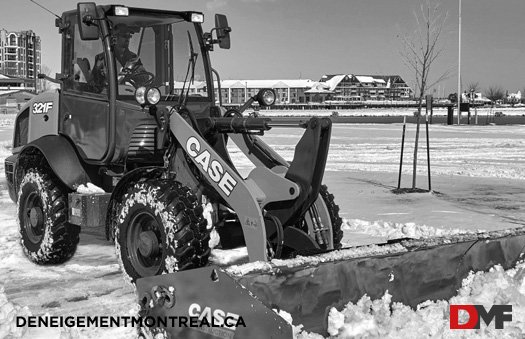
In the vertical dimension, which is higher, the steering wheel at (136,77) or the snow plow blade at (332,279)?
the steering wheel at (136,77)

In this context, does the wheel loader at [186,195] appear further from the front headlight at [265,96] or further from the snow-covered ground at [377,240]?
the snow-covered ground at [377,240]

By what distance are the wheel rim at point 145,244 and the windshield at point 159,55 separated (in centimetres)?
134

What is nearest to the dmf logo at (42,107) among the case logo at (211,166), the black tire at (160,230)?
the black tire at (160,230)

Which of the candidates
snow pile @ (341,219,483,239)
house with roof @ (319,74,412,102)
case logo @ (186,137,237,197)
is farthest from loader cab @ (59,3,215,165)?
house with roof @ (319,74,412,102)

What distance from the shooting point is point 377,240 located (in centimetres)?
798

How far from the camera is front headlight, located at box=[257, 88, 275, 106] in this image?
618 cm

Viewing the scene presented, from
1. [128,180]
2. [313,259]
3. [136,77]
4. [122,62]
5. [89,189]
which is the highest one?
[122,62]

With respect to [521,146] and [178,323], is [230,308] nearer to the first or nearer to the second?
[178,323]

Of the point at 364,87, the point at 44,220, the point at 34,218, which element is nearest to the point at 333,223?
the point at 44,220

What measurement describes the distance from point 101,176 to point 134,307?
1952 mm

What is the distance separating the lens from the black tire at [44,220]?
6676 millimetres

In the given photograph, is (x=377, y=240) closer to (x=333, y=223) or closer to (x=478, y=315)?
(x=333, y=223)

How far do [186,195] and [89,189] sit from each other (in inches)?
62.4

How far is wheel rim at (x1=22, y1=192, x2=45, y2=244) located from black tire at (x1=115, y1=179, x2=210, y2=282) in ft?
5.43
